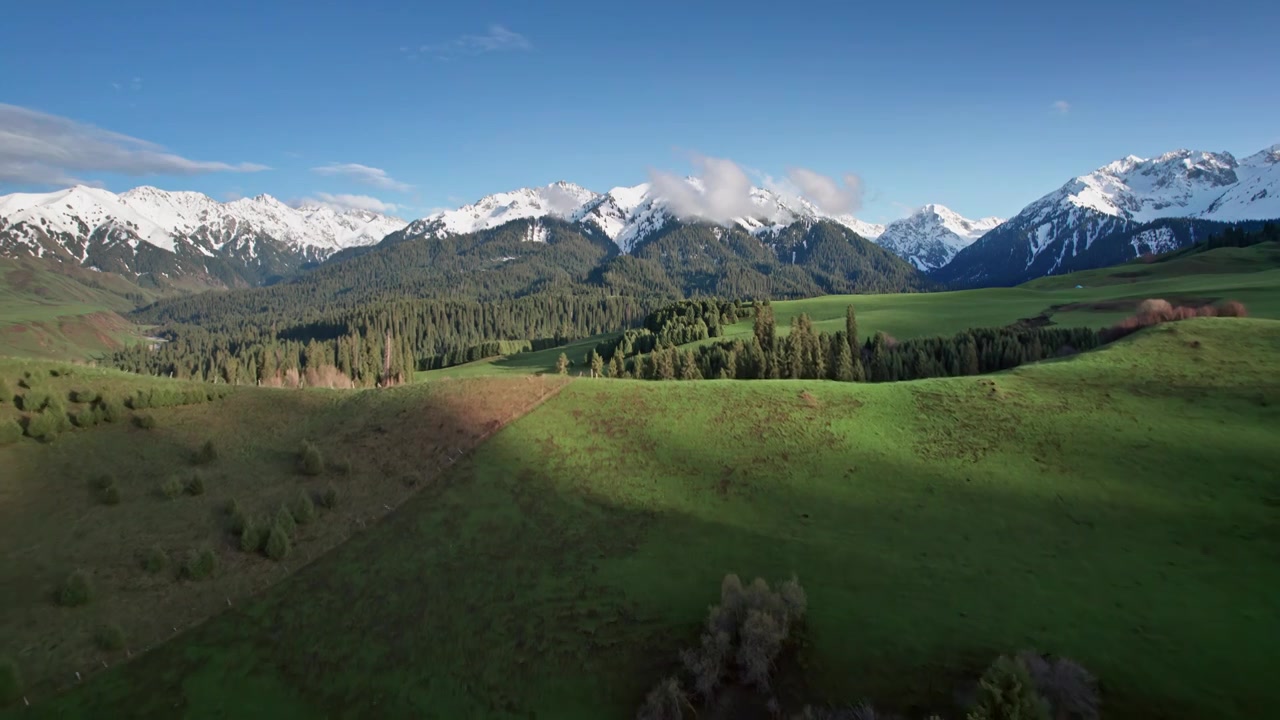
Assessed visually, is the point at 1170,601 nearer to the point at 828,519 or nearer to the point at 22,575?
the point at 828,519

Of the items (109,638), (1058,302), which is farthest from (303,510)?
(1058,302)

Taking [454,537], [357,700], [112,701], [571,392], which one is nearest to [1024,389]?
[571,392]

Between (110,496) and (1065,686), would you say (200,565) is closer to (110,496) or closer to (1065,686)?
(110,496)

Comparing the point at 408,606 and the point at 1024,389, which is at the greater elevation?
the point at 1024,389

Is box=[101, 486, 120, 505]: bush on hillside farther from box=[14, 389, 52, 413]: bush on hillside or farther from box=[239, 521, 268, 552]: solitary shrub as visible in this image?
box=[14, 389, 52, 413]: bush on hillside

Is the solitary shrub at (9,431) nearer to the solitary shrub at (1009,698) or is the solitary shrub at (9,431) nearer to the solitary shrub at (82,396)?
the solitary shrub at (82,396)
